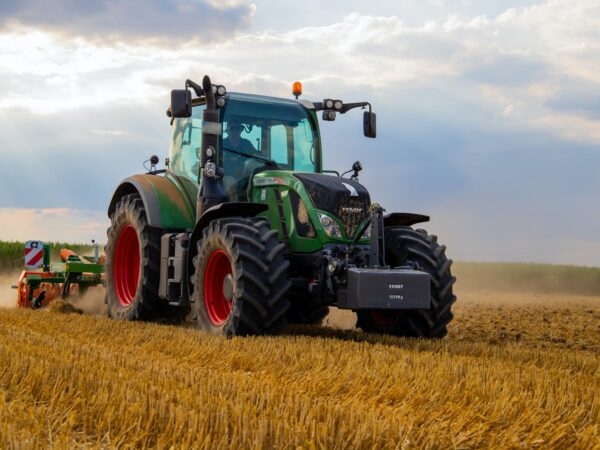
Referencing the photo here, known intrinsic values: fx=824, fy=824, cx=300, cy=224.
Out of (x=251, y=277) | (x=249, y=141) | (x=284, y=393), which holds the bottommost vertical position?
(x=284, y=393)

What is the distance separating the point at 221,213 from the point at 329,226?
3.69 feet

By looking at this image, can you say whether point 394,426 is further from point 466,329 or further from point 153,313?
point 466,329

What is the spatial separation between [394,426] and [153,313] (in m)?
6.33

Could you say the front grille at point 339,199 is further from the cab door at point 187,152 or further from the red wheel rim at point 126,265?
the red wheel rim at point 126,265

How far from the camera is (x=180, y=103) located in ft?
27.3

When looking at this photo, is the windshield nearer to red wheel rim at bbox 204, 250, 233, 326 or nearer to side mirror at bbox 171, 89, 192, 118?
side mirror at bbox 171, 89, 192, 118

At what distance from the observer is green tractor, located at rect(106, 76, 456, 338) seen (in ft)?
25.8

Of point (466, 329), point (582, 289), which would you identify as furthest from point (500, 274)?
point (466, 329)

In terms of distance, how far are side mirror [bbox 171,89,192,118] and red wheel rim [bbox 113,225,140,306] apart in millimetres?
2822

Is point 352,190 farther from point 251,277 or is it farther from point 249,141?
point 251,277

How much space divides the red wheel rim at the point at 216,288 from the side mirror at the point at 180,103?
1463 millimetres

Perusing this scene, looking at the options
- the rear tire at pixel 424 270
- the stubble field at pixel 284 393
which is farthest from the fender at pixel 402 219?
the stubble field at pixel 284 393

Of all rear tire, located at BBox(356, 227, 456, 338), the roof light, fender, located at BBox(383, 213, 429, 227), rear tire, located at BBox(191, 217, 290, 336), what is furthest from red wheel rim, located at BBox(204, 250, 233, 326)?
the roof light

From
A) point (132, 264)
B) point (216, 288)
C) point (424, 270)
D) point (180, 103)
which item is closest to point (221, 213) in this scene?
point (216, 288)
